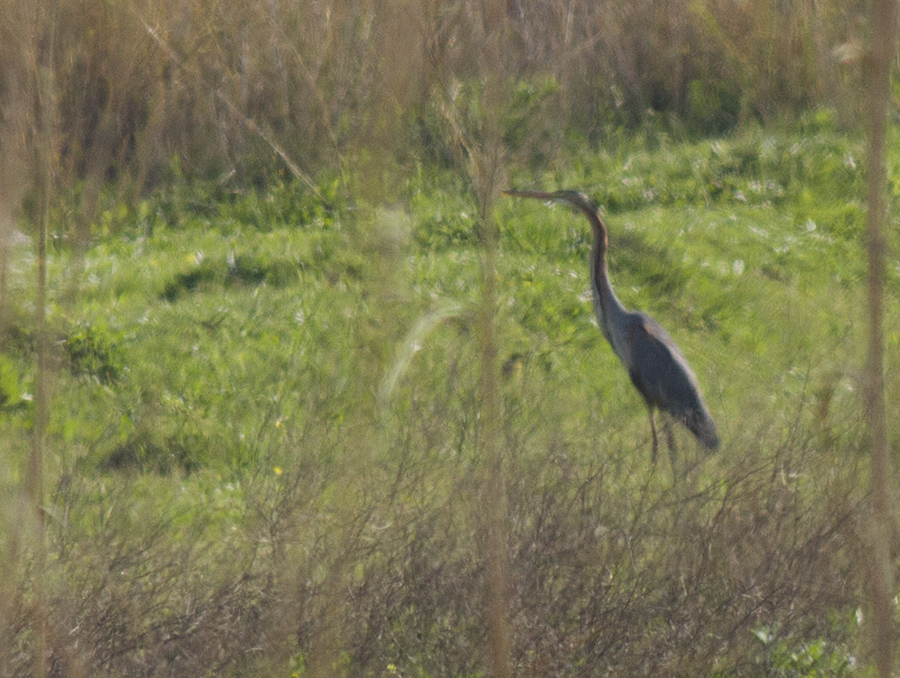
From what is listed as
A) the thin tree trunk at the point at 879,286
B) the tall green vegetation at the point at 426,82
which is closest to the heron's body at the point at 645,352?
the tall green vegetation at the point at 426,82

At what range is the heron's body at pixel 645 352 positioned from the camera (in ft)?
17.1

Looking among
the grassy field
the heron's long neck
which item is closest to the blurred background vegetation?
the grassy field

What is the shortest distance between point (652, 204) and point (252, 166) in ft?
8.30

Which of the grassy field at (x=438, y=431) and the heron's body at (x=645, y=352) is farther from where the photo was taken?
the heron's body at (x=645, y=352)

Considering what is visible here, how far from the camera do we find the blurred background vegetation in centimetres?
173

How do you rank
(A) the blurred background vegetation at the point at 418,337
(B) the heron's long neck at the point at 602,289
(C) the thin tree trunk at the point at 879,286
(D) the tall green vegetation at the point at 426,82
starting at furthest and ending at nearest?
(D) the tall green vegetation at the point at 426,82, (B) the heron's long neck at the point at 602,289, (A) the blurred background vegetation at the point at 418,337, (C) the thin tree trunk at the point at 879,286

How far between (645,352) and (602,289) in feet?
1.34

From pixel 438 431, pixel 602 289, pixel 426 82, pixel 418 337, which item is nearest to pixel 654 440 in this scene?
pixel 438 431

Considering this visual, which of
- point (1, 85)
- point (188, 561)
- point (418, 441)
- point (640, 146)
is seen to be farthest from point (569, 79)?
point (188, 561)

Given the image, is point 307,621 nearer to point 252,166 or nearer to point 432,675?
point 432,675

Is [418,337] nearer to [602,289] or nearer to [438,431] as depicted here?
[438,431]

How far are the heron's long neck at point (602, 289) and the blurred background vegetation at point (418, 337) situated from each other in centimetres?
38

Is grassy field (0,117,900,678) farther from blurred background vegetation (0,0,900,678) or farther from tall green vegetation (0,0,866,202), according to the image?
tall green vegetation (0,0,866,202)

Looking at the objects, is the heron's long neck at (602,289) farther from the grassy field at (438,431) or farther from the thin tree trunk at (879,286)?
the thin tree trunk at (879,286)
